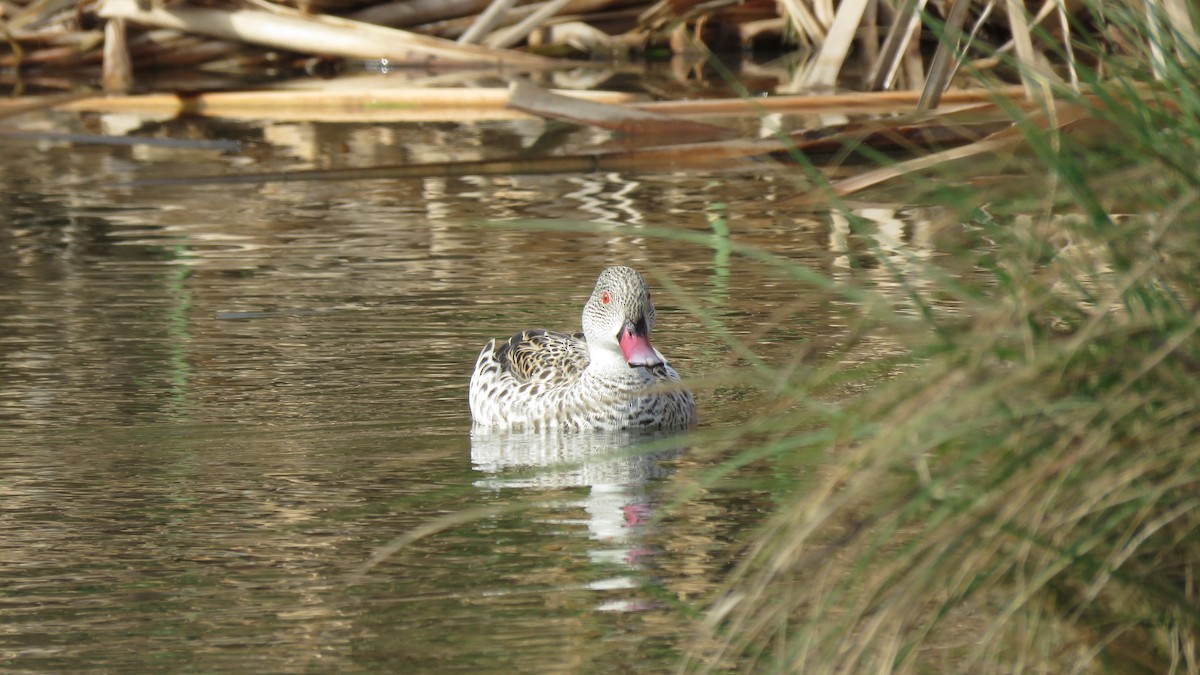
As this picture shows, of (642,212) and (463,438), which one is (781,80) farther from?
(463,438)

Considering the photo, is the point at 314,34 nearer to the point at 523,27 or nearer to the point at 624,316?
the point at 523,27

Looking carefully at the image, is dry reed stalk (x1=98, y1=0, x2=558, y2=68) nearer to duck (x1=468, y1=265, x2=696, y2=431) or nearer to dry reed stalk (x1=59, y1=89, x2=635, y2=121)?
dry reed stalk (x1=59, y1=89, x2=635, y2=121)

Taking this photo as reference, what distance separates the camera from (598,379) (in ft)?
25.2

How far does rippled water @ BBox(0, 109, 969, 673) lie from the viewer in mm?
4879

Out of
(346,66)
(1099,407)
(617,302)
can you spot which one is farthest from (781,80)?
(1099,407)

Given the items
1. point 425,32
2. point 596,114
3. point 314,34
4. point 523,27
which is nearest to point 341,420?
point 596,114

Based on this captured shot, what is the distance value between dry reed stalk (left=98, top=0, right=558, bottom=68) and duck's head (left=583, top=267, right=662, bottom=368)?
8358 mm

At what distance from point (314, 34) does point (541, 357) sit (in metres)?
8.65

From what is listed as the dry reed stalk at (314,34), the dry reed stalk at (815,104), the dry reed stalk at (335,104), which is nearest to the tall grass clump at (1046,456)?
the dry reed stalk at (815,104)

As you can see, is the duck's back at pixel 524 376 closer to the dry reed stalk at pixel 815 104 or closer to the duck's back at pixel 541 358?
the duck's back at pixel 541 358

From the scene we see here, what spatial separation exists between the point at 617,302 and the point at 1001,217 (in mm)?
3404

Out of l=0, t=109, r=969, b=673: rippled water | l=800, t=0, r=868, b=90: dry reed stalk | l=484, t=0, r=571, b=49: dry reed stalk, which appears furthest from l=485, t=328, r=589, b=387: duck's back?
l=484, t=0, r=571, b=49: dry reed stalk

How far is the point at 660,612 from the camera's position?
192 inches

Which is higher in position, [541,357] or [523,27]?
[523,27]
